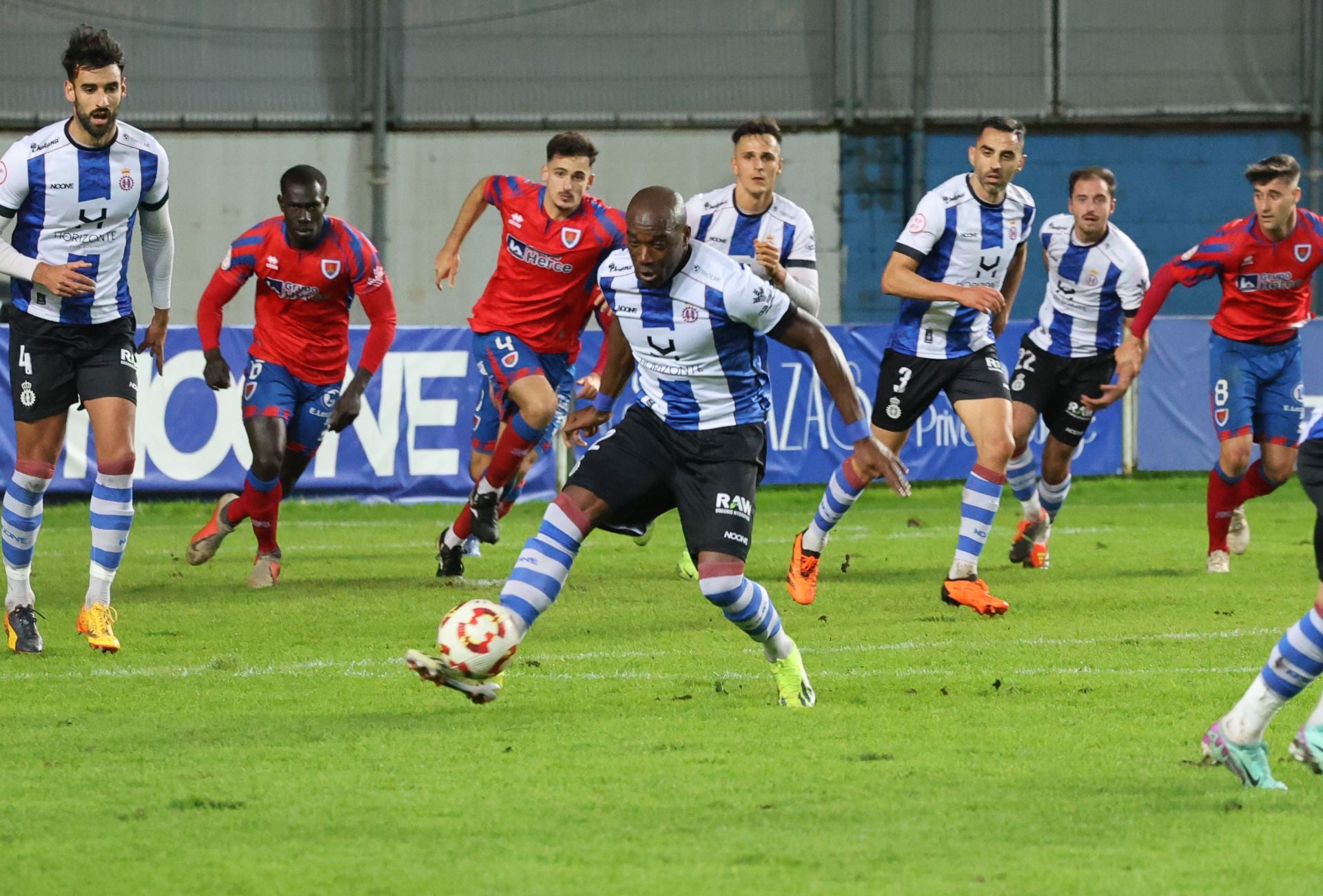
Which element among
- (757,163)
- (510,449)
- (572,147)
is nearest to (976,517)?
(757,163)

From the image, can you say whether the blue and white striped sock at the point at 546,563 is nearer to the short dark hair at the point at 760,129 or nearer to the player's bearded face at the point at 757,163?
the player's bearded face at the point at 757,163

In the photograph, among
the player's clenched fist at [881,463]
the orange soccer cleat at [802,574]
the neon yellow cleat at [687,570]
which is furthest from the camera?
the neon yellow cleat at [687,570]

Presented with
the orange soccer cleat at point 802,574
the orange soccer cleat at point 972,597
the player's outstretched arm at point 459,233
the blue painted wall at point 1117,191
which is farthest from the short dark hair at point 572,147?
the blue painted wall at point 1117,191

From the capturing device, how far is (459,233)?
10258 millimetres

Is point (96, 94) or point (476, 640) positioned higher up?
point (96, 94)

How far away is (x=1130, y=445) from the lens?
1642 centimetres

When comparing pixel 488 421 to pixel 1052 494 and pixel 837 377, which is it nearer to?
pixel 1052 494

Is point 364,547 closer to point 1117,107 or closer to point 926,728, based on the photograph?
point 926,728

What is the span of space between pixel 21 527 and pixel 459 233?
3.29 m

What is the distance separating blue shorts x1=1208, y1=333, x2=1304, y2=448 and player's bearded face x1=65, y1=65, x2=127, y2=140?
6.33 m

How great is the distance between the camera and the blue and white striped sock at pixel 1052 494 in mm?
11383

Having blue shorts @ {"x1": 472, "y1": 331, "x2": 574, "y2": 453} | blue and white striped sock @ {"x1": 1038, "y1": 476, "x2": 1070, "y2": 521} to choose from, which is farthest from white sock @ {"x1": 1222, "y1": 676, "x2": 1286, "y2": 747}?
blue and white striped sock @ {"x1": 1038, "y1": 476, "x2": 1070, "y2": 521}

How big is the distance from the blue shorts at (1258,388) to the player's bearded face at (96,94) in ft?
20.8

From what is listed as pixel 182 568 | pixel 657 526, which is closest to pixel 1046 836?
pixel 182 568
